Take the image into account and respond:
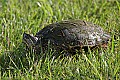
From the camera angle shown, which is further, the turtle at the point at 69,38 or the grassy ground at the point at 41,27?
the turtle at the point at 69,38

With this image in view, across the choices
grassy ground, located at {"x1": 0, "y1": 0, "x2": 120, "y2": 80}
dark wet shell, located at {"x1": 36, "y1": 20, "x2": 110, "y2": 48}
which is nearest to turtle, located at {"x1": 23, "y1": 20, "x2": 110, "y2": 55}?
dark wet shell, located at {"x1": 36, "y1": 20, "x2": 110, "y2": 48}

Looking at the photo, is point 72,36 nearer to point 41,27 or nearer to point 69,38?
point 69,38

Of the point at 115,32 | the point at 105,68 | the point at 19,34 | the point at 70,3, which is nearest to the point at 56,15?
the point at 70,3

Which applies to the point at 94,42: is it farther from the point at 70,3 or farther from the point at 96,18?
the point at 70,3

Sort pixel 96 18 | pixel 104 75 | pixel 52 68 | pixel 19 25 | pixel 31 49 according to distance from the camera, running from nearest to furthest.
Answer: pixel 104 75, pixel 52 68, pixel 31 49, pixel 19 25, pixel 96 18

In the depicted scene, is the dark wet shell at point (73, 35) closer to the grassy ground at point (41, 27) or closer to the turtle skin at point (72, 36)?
the turtle skin at point (72, 36)

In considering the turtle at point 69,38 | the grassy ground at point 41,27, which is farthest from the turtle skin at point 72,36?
the grassy ground at point 41,27
